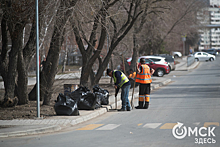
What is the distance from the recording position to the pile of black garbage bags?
34.6 feet

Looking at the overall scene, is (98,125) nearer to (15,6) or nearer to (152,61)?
(15,6)

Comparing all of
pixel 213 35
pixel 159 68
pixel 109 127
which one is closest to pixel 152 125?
pixel 109 127

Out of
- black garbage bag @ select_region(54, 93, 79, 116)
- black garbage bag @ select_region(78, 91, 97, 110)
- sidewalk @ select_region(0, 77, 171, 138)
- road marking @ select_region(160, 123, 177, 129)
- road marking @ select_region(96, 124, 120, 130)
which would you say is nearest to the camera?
sidewalk @ select_region(0, 77, 171, 138)

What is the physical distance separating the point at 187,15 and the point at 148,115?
30.2m

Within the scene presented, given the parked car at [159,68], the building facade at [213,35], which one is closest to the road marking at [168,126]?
the parked car at [159,68]

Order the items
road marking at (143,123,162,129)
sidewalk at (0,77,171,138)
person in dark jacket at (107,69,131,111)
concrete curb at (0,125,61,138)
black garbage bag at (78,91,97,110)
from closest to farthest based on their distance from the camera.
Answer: concrete curb at (0,125,61,138), sidewalk at (0,77,171,138), road marking at (143,123,162,129), person in dark jacket at (107,69,131,111), black garbage bag at (78,91,97,110)

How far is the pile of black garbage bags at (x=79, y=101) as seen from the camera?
1055 centimetres

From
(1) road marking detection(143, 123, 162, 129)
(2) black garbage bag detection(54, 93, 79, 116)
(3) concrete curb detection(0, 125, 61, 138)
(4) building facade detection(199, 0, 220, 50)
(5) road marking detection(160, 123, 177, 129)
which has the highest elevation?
(4) building facade detection(199, 0, 220, 50)

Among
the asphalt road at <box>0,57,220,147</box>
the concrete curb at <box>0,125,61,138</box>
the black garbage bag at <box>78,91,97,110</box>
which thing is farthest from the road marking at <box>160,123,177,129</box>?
the black garbage bag at <box>78,91,97,110</box>

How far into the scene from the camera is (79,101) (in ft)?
38.4

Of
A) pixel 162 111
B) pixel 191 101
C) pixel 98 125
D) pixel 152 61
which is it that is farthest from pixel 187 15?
pixel 98 125

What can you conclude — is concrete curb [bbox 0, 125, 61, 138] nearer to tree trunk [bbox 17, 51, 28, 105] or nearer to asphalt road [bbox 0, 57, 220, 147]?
asphalt road [bbox 0, 57, 220, 147]

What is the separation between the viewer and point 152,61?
30625 mm

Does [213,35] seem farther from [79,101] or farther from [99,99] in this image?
[79,101]
